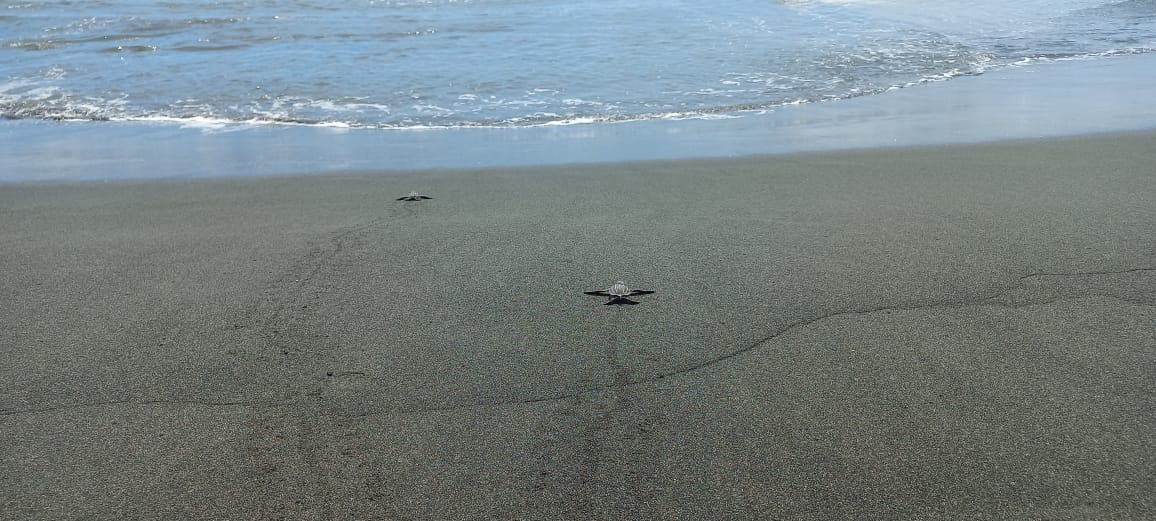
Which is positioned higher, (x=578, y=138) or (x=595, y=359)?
(x=578, y=138)

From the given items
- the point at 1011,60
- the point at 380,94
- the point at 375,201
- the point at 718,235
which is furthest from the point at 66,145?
the point at 1011,60

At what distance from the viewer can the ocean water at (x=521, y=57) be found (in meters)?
9.08

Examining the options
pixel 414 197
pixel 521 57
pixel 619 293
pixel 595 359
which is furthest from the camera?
pixel 521 57

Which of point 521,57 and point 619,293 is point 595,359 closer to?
point 619,293

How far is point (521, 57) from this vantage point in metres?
11.9

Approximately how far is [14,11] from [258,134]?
15.0m

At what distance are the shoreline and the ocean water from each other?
0.48m

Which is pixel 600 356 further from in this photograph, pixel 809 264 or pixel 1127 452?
pixel 1127 452

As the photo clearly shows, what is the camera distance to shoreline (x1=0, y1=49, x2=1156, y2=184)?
6.73m

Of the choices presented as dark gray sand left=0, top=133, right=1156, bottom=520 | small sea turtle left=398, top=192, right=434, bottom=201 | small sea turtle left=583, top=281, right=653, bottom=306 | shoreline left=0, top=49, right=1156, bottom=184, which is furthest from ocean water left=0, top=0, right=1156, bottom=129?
small sea turtle left=583, top=281, right=653, bottom=306

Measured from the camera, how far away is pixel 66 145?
304 inches

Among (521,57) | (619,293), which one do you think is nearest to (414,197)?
(619,293)

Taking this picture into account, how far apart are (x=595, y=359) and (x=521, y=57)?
368 inches

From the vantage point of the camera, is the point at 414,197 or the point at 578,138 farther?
the point at 578,138
